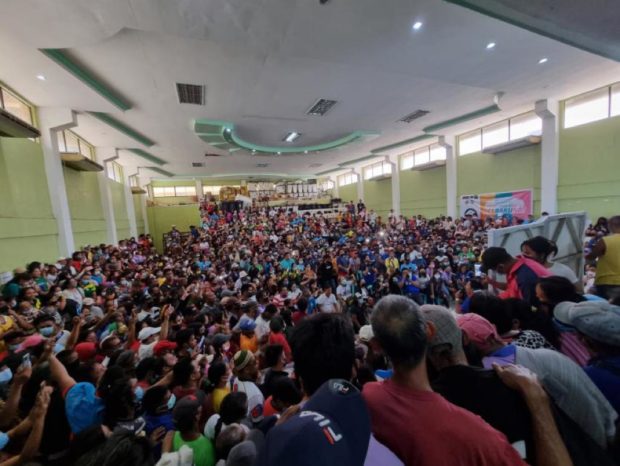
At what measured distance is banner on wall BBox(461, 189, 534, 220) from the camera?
968 centimetres

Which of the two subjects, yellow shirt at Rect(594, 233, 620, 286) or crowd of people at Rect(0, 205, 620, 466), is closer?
crowd of people at Rect(0, 205, 620, 466)

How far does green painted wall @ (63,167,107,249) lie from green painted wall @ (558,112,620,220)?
48.1 ft

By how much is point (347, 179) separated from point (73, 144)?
16.7 m

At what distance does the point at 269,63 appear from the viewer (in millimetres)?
5375

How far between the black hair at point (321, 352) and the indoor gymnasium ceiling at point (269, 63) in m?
4.04

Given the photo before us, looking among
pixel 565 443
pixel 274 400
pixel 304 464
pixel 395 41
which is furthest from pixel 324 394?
pixel 395 41

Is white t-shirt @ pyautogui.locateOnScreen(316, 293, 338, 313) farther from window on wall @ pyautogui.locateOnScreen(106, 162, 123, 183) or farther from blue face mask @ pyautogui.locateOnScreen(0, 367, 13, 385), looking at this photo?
window on wall @ pyautogui.locateOnScreen(106, 162, 123, 183)

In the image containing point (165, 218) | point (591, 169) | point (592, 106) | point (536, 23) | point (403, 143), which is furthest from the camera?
point (165, 218)

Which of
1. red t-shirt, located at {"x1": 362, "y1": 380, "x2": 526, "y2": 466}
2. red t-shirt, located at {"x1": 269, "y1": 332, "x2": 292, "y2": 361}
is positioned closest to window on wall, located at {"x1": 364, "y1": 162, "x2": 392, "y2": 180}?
red t-shirt, located at {"x1": 269, "y1": 332, "x2": 292, "y2": 361}

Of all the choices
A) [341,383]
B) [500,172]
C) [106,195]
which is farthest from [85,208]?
[500,172]

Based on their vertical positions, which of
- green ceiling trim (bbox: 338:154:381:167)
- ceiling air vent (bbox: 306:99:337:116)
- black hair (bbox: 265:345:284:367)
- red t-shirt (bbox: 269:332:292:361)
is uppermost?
ceiling air vent (bbox: 306:99:337:116)

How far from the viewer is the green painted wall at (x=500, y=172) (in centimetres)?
949

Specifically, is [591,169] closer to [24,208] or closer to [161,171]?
[24,208]

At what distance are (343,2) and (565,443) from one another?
4610 mm
